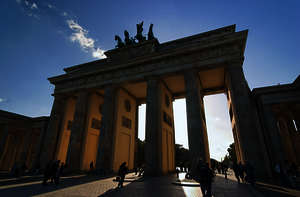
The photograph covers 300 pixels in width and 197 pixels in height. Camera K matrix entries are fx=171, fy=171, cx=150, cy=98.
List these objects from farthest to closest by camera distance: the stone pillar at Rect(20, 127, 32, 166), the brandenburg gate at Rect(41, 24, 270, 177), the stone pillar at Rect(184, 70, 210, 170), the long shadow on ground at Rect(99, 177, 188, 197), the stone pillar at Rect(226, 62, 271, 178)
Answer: the stone pillar at Rect(20, 127, 32, 166), the brandenburg gate at Rect(41, 24, 270, 177), the stone pillar at Rect(184, 70, 210, 170), the stone pillar at Rect(226, 62, 271, 178), the long shadow on ground at Rect(99, 177, 188, 197)

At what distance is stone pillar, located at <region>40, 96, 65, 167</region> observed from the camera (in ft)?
70.3

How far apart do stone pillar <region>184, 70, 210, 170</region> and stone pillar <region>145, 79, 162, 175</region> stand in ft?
10.5

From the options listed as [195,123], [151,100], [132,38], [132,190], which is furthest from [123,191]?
[132,38]

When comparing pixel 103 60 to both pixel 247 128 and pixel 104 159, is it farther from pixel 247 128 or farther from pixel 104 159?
pixel 247 128

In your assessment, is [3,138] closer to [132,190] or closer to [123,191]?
[123,191]

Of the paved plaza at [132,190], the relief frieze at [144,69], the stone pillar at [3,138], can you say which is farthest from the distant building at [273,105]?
the stone pillar at [3,138]

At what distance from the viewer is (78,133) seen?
819 inches

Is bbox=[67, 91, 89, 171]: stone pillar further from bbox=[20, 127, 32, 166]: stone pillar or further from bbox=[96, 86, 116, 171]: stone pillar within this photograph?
bbox=[20, 127, 32, 166]: stone pillar

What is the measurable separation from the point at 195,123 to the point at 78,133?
13987mm

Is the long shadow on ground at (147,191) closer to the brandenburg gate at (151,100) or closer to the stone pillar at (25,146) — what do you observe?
the brandenburg gate at (151,100)

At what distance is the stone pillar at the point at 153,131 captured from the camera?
1599cm

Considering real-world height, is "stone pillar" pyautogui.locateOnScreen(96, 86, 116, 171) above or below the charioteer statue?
below

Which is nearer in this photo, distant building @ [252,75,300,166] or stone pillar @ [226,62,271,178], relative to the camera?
stone pillar @ [226,62,271,178]

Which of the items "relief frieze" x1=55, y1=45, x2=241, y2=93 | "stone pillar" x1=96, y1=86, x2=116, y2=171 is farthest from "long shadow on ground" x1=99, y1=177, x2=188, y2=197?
"relief frieze" x1=55, y1=45, x2=241, y2=93
